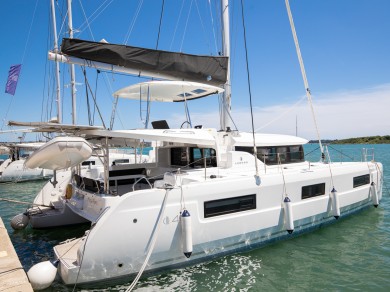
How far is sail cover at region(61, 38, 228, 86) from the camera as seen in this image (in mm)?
6977

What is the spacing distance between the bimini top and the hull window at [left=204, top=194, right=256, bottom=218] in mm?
3093

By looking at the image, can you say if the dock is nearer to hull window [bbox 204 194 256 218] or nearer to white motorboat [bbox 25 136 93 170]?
white motorboat [bbox 25 136 93 170]

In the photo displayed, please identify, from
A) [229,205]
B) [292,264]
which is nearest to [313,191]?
[292,264]

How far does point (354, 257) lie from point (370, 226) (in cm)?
273

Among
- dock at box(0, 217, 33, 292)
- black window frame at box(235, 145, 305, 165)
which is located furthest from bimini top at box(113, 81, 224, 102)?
dock at box(0, 217, 33, 292)

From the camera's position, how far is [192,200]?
233 inches

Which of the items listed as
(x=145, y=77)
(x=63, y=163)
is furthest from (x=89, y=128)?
(x=145, y=77)

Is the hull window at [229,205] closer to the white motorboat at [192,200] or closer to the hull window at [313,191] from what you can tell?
the white motorboat at [192,200]

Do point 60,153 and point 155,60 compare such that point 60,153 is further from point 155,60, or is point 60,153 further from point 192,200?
point 155,60

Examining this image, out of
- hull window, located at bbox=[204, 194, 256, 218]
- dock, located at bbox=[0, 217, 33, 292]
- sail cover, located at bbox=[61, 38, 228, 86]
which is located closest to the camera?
dock, located at bbox=[0, 217, 33, 292]

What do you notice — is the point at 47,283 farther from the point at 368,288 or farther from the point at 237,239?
the point at 368,288

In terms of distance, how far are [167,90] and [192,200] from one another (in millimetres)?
3735

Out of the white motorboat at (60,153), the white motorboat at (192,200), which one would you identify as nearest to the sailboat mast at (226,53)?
the white motorboat at (192,200)

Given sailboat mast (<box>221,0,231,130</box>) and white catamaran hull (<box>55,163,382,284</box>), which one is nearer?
white catamaran hull (<box>55,163,382,284</box>)
